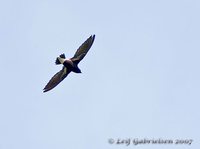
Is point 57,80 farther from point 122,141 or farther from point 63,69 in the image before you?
point 122,141

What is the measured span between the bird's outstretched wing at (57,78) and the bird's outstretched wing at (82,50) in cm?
72

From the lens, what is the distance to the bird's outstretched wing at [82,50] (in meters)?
18.8

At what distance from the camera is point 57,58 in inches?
738

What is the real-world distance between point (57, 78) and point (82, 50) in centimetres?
190

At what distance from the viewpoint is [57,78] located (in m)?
18.5

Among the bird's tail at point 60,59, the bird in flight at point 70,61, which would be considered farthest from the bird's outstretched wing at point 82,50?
the bird's tail at point 60,59

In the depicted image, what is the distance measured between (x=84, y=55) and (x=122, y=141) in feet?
16.5

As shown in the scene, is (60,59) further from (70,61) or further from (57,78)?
(57,78)

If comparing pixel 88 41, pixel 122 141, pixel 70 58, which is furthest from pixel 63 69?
pixel 122 141

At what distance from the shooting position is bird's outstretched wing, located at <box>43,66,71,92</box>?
1809 cm

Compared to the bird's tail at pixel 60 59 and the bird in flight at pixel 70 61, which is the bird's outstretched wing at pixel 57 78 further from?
the bird's tail at pixel 60 59

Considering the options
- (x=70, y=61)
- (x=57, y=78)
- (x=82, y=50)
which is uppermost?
(x=82, y=50)

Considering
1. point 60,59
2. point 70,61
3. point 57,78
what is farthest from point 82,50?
point 57,78

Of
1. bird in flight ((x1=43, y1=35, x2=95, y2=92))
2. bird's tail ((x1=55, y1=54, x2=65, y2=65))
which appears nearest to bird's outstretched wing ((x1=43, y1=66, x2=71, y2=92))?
bird in flight ((x1=43, y1=35, x2=95, y2=92))
